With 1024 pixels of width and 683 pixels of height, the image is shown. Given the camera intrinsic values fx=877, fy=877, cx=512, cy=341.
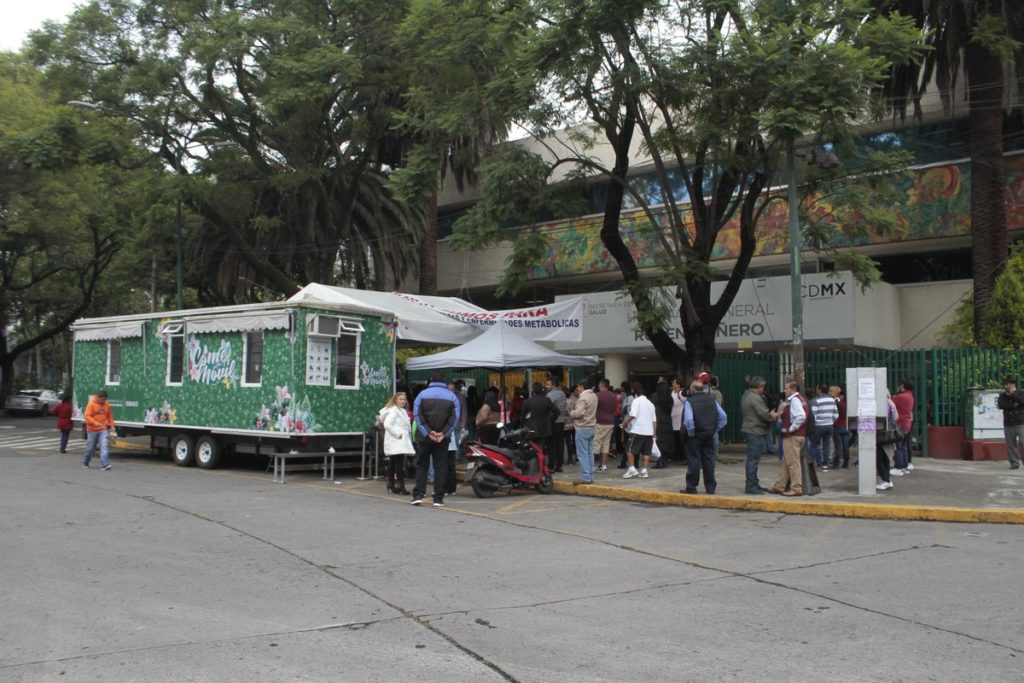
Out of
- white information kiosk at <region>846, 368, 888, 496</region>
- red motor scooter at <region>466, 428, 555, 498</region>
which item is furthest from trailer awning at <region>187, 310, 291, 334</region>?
white information kiosk at <region>846, 368, 888, 496</region>

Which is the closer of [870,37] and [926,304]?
[870,37]

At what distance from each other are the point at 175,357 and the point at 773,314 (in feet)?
44.9

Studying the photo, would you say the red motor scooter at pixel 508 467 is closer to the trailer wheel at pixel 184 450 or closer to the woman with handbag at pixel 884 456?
the woman with handbag at pixel 884 456

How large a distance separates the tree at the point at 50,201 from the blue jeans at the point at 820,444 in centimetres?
1892

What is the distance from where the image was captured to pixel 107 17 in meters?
22.2

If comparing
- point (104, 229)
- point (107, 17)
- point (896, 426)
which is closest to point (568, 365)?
point (896, 426)

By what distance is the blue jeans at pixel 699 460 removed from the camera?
12703mm

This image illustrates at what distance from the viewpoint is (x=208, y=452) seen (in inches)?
677

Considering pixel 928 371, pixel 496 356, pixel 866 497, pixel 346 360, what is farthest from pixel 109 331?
pixel 928 371

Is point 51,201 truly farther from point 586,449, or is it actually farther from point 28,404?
point 586,449

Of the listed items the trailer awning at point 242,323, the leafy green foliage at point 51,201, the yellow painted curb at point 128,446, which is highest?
the leafy green foliage at point 51,201

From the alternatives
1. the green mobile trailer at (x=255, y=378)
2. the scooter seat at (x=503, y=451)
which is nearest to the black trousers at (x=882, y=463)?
the scooter seat at (x=503, y=451)

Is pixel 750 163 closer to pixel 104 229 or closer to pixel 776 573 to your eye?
pixel 776 573

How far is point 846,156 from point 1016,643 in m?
11.5
